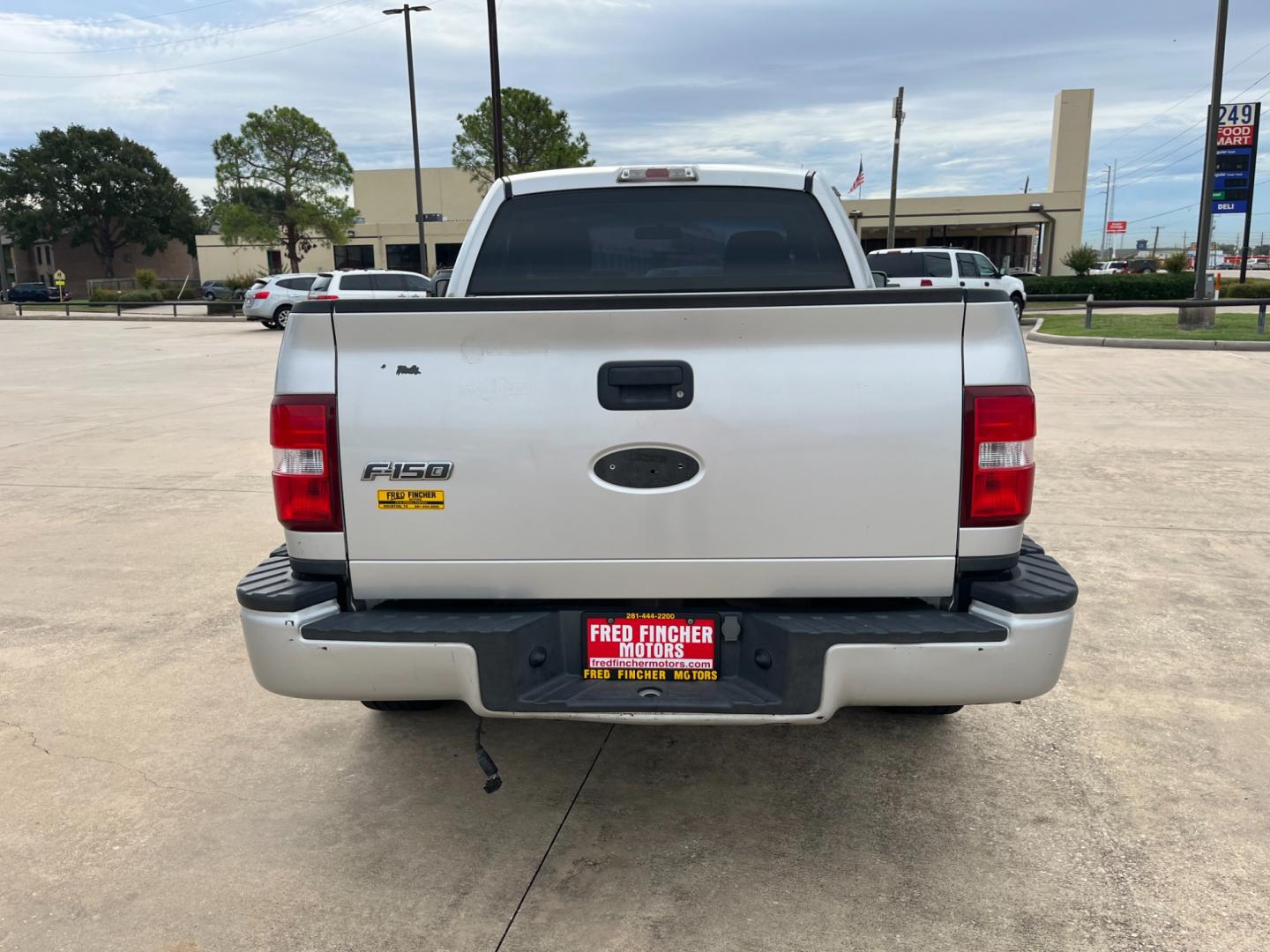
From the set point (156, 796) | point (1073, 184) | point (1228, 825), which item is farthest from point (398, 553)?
point (1073, 184)

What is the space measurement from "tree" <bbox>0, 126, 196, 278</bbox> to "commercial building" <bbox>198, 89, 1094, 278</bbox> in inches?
632

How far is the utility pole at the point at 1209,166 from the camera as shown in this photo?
66.3 feet

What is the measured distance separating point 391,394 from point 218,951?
Answer: 1507 mm

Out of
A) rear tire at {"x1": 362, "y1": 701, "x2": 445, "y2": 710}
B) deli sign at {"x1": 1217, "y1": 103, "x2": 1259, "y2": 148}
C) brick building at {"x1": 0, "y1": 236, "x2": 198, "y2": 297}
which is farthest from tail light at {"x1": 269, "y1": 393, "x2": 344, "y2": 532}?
brick building at {"x1": 0, "y1": 236, "x2": 198, "y2": 297}

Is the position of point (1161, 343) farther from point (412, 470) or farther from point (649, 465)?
point (412, 470)

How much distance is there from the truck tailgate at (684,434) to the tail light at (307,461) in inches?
1.7

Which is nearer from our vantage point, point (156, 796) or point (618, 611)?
point (618, 611)

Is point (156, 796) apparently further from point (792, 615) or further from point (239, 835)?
point (792, 615)

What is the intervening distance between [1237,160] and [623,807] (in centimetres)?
2889

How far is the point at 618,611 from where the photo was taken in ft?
8.97

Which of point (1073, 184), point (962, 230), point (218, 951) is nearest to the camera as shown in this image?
point (218, 951)

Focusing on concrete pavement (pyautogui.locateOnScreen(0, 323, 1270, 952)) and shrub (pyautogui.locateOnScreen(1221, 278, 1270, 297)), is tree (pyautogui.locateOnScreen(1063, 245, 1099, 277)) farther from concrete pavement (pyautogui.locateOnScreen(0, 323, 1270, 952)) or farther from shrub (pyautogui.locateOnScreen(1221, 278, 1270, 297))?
concrete pavement (pyautogui.locateOnScreen(0, 323, 1270, 952))

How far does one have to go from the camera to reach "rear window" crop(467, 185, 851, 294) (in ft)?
13.7

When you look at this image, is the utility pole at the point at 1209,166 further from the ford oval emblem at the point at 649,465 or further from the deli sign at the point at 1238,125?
the ford oval emblem at the point at 649,465
